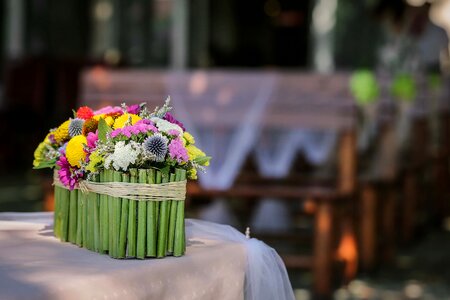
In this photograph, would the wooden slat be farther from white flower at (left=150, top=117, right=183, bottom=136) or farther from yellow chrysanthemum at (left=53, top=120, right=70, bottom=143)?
white flower at (left=150, top=117, right=183, bottom=136)

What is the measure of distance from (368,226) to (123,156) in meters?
4.51

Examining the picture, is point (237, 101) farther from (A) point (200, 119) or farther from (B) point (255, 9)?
(B) point (255, 9)

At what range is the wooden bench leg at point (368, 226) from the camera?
6.77 meters

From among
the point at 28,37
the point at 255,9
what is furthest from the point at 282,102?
the point at 255,9

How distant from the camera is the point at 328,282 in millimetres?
6000

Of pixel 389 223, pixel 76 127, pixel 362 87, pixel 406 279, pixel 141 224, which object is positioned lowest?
pixel 406 279

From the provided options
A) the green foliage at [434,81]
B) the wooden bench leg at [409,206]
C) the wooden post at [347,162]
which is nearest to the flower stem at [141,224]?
the wooden post at [347,162]

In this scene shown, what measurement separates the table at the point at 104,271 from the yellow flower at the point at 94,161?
0.22 m

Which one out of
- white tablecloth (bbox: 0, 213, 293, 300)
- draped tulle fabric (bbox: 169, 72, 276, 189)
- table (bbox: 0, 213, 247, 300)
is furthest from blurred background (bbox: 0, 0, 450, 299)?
table (bbox: 0, 213, 247, 300)

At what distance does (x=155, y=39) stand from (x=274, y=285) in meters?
13.1

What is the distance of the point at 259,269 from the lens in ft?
9.22

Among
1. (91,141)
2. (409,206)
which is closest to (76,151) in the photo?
(91,141)

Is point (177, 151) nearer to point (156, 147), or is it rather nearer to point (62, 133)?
point (156, 147)

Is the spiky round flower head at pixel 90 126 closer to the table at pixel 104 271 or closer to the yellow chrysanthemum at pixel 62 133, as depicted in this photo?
the yellow chrysanthemum at pixel 62 133
